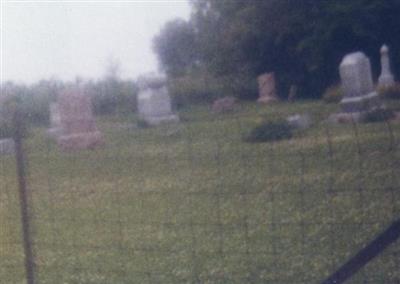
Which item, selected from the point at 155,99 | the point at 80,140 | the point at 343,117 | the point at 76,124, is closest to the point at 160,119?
the point at 155,99

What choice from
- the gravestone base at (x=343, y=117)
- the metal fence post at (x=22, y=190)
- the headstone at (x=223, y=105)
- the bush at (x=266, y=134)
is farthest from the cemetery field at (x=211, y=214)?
the headstone at (x=223, y=105)

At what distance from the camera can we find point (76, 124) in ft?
65.4

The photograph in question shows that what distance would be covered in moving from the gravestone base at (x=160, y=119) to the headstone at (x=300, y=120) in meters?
4.38

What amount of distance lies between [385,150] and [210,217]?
308cm

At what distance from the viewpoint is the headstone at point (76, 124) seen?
18728 mm

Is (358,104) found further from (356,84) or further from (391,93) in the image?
(391,93)

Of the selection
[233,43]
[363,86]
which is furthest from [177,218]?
[233,43]

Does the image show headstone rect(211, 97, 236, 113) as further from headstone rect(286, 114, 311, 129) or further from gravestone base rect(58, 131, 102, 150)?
headstone rect(286, 114, 311, 129)

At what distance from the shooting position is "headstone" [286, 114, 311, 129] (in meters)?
16.7

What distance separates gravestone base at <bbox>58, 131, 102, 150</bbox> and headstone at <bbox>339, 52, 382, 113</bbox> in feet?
17.8

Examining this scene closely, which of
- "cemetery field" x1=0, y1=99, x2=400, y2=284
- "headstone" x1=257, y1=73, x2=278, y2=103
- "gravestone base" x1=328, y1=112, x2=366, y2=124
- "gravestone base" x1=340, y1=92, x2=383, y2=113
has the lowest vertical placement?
"cemetery field" x1=0, y1=99, x2=400, y2=284

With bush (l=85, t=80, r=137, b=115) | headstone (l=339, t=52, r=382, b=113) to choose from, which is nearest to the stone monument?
headstone (l=339, t=52, r=382, b=113)

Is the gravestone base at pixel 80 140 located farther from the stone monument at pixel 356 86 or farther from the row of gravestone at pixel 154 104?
the stone monument at pixel 356 86

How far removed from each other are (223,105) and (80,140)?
7.05m
